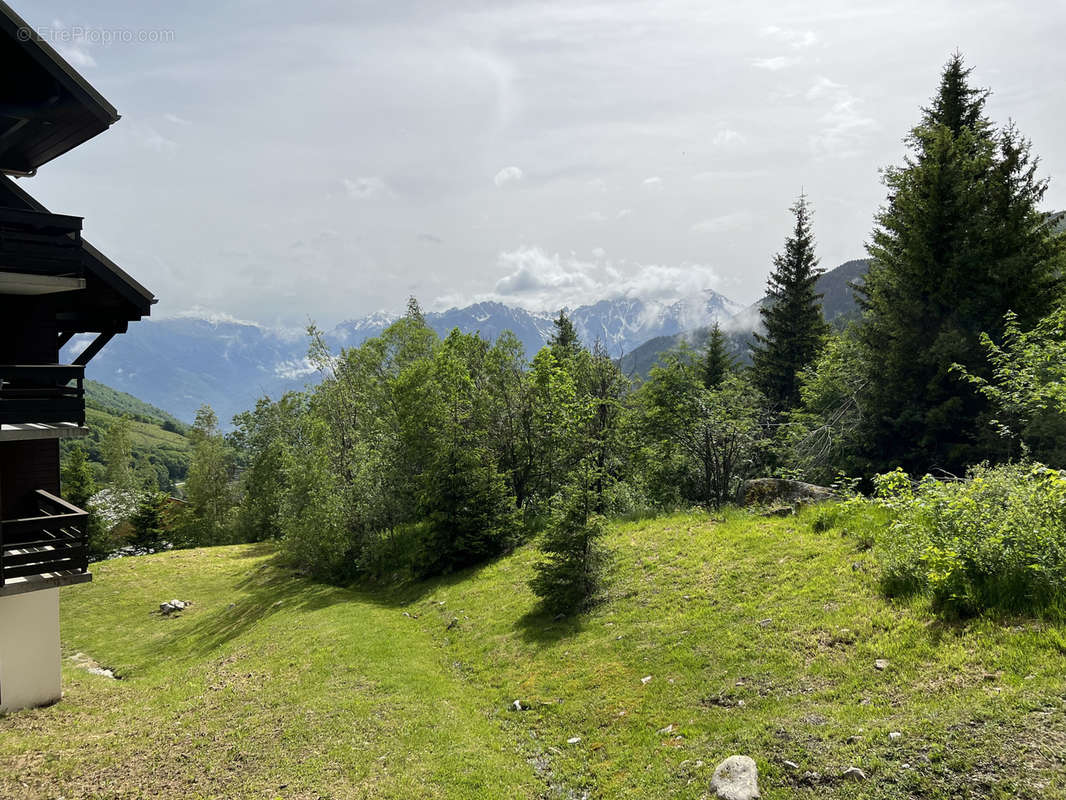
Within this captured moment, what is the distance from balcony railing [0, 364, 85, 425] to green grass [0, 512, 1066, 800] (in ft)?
21.0

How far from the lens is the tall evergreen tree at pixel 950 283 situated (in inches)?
906

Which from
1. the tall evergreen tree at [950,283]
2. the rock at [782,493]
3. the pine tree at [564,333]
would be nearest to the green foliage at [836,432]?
the tall evergreen tree at [950,283]

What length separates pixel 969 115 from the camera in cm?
2694

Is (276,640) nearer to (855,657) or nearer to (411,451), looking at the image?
(411,451)

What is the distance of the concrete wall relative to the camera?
12.4 metres

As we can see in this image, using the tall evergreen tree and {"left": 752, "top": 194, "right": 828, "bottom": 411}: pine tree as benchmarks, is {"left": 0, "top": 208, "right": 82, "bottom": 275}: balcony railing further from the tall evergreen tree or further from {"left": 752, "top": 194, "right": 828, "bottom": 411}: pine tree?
{"left": 752, "top": 194, "right": 828, "bottom": 411}: pine tree

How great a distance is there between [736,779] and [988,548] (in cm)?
623

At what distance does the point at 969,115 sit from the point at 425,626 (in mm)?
33562

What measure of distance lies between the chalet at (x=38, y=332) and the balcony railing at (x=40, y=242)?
20mm

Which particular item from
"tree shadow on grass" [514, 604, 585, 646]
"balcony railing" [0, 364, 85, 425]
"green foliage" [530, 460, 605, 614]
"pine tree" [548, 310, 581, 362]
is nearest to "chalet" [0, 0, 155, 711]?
"balcony railing" [0, 364, 85, 425]

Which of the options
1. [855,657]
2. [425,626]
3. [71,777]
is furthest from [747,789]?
[425,626]

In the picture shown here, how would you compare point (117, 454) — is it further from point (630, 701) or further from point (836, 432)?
point (630, 701)

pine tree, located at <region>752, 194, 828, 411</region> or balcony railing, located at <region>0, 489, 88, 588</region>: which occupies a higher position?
pine tree, located at <region>752, 194, 828, 411</region>

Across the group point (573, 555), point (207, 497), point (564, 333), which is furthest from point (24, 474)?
point (207, 497)
